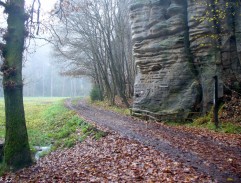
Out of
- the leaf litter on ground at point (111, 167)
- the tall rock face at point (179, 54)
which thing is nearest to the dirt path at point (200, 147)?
the leaf litter on ground at point (111, 167)

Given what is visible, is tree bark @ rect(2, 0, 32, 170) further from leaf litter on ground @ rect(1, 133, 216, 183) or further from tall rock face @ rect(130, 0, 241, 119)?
tall rock face @ rect(130, 0, 241, 119)

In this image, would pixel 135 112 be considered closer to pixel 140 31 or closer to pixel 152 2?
pixel 140 31

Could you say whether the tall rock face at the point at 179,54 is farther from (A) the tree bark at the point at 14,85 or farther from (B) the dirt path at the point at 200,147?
(A) the tree bark at the point at 14,85

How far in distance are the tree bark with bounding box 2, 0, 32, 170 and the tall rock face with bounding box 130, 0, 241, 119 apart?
32.6 feet

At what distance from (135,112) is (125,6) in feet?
44.6

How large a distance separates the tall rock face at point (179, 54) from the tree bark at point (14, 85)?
32.6ft

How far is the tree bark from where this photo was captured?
30.9 ft

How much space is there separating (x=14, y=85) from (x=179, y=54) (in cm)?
1190

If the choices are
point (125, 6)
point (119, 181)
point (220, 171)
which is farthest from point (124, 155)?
point (125, 6)

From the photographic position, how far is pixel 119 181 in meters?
7.05

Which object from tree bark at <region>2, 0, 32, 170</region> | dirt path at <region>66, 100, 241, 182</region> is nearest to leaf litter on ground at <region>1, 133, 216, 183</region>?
dirt path at <region>66, 100, 241, 182</region>

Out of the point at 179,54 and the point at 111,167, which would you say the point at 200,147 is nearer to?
the point at 111,167

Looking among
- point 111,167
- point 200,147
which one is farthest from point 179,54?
point 111,167

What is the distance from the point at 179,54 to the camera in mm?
17750
